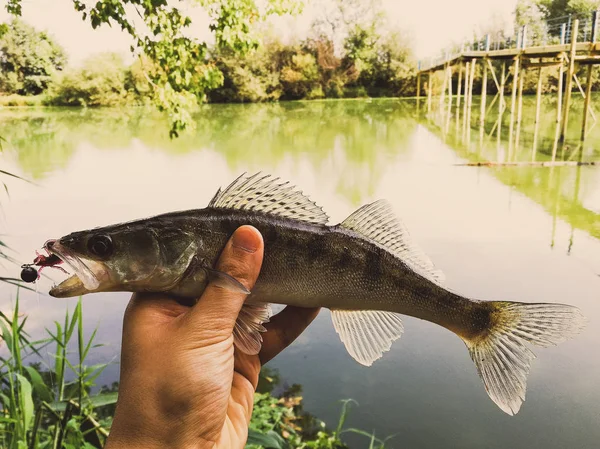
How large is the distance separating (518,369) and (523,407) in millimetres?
3976

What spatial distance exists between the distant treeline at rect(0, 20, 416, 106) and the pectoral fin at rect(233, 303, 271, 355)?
49682 millimetres

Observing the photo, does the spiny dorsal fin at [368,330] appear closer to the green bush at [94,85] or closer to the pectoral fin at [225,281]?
the pectoral fin at [225,281]

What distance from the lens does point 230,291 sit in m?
2.01

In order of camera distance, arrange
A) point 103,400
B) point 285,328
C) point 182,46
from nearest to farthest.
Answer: point 285,328 → point 103,400 → point 182,46

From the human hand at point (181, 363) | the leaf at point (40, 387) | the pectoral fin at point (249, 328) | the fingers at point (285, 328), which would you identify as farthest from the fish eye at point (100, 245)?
the leaf at point (40, 387)

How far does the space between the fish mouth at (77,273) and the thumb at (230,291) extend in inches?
15.3

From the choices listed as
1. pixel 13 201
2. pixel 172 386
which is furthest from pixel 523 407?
pixel 13 201

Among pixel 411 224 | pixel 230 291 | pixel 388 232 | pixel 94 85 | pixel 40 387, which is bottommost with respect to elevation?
pixel 411 224

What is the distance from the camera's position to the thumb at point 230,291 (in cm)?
199

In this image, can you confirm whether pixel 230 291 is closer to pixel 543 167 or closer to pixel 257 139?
pixel 543 167

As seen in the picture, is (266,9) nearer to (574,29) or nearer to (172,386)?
(172,386)

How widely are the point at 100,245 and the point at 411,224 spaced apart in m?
9.34

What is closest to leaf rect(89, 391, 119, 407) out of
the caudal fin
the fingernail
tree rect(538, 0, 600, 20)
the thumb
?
the thumb

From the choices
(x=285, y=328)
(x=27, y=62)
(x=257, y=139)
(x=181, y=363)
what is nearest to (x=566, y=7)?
(x=257, y=139)
